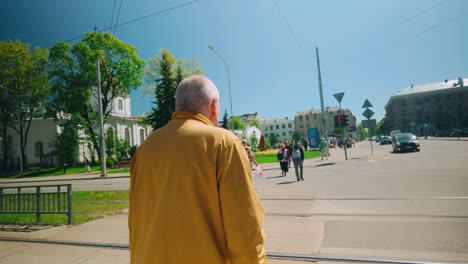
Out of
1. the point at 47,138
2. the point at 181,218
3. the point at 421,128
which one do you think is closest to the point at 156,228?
the point at 181,218

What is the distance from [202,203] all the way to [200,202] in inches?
0.6

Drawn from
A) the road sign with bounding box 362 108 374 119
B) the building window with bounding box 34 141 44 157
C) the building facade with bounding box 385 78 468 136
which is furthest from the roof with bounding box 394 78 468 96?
the building window with bounding box 34 141 44 157

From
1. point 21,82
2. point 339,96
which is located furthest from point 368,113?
point 21,82

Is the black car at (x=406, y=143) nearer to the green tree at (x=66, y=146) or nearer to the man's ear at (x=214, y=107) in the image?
the man's ear at (x=214, y=107)

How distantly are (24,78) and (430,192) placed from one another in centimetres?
4515

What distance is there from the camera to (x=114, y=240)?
516 cm

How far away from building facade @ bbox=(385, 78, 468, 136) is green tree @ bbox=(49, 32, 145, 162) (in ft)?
247

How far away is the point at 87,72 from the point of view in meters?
34.3

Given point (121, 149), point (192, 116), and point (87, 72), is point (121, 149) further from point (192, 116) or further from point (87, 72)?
point (192, 116)

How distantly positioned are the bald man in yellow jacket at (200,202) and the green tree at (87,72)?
117 ft

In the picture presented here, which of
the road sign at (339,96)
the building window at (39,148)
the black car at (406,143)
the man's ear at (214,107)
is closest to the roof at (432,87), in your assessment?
the black car at (406,143)

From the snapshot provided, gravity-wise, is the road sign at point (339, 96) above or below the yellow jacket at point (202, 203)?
above

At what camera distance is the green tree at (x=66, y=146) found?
33.3m

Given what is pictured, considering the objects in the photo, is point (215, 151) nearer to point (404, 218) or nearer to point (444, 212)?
point (404, 218)
